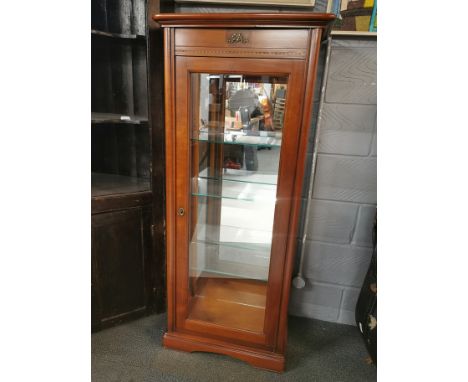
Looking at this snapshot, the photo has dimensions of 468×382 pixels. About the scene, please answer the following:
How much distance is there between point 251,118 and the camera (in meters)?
1.24

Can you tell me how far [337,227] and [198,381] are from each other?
3.42ft

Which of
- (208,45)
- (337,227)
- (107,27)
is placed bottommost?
(337,227)

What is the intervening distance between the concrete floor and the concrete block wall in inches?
7.5

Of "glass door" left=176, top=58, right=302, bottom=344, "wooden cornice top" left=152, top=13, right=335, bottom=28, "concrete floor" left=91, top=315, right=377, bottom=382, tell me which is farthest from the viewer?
"concrete floor" left=91, top=315, right=377, bottom=382

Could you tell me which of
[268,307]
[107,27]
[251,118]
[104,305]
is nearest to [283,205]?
[251,118]

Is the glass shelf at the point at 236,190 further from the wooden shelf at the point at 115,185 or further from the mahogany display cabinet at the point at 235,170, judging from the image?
the wooden shelf at the point at 115,185

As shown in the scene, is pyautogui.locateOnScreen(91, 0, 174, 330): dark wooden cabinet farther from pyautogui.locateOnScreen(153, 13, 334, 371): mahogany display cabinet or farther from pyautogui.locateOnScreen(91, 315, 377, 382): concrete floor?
pyautogui.locateOnScreen(153, 13, 334, 371): mahogany display cabinet

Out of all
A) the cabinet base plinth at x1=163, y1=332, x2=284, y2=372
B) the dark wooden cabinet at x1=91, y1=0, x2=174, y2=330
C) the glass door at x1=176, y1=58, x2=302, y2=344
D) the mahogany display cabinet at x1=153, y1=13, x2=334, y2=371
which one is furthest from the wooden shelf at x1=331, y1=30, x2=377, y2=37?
the cabinet base plinth at x1=163, y1=332, x2=284, y2=372

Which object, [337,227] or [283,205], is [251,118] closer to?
[283,205]

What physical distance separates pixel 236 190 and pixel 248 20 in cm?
71

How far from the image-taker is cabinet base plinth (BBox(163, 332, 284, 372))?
1384mm

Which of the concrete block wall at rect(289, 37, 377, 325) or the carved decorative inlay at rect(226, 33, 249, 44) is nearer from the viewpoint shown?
the carved decorative inlay at rect(226, 33, 249, 44)

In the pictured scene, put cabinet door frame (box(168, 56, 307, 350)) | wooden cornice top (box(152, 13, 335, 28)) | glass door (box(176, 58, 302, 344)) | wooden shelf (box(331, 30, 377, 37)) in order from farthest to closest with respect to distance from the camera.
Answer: wooden shelf (box(331, 30, 377, 37)), glass door (box(176, 58, 302, 344)), cabinet door frame (box(168, 56, 307, 350)), wooden cornice top (box(152, 13, 335, 28))
